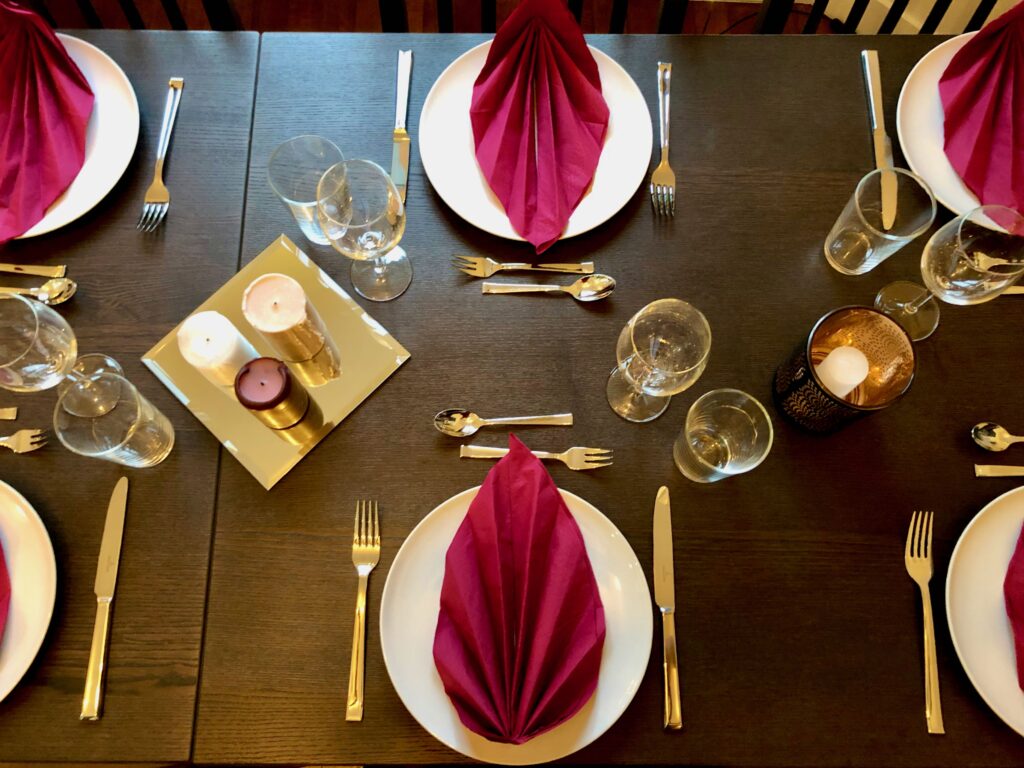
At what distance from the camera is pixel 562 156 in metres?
0.95

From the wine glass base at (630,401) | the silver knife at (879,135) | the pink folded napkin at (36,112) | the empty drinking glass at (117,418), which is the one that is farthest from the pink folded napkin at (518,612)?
the pink folded napkin at (36,112)

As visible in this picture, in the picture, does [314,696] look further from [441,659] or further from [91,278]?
[91,278]

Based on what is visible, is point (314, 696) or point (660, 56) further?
point (660, 56)

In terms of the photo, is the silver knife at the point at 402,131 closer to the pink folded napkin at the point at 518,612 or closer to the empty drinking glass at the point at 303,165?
the empty drinking glass at the point at 303,165

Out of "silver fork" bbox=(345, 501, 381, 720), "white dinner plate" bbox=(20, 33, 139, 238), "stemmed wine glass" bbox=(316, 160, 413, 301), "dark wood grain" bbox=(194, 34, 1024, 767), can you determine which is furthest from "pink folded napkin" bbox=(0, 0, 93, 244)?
"silver fork" bbox=(345, 501, 381, 720)

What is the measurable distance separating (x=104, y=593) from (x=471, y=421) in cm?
47

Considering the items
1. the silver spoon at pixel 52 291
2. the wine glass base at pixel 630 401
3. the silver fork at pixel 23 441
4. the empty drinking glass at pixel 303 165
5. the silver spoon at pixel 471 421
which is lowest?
the silver fork at pixel 23 441

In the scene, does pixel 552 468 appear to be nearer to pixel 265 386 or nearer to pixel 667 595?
pixel 667 595

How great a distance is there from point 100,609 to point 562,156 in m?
0.82

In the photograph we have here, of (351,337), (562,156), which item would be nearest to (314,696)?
(351,337)

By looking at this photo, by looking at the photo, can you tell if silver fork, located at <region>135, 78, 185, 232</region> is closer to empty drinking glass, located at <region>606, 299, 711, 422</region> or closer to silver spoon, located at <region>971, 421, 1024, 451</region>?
empty drinking glass, located at <region>606, 299, 711, 422</region>

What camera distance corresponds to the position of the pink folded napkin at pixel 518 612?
705 mm

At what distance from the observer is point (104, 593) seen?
2.57ft

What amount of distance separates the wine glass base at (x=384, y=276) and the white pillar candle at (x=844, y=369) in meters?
0.55
